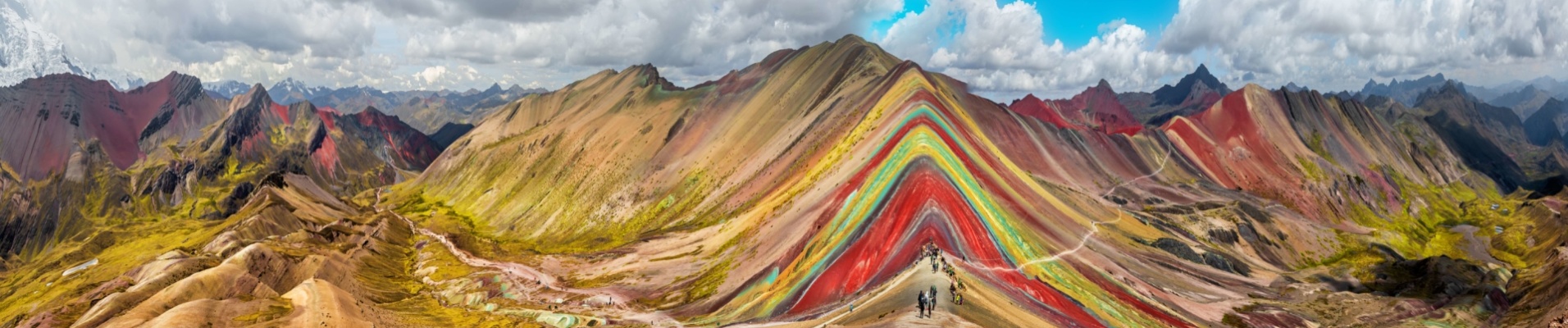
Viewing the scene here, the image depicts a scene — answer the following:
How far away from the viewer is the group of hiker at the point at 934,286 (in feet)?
234

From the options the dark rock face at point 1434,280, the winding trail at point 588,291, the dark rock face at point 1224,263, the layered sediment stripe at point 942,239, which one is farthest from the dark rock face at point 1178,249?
the winding trail at point 588,291

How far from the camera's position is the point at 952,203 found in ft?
361

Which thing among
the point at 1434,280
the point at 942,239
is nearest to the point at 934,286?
the point at 942,239

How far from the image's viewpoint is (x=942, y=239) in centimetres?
9762

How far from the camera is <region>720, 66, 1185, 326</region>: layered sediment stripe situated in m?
93.0

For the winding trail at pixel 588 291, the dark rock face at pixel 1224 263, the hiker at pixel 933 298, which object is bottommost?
the hiker at pixel 933 298

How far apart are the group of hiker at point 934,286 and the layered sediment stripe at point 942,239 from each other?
2.30 metres

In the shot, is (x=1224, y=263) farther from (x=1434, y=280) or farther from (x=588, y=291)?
(x=588, y=291)

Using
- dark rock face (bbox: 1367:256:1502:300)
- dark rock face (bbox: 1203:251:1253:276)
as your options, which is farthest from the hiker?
dark rock face (bbox: 1367:256:1502:300)

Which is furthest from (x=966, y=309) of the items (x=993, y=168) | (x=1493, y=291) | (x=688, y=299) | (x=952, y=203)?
(x=1493, y=291)

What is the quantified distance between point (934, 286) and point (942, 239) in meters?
21.2

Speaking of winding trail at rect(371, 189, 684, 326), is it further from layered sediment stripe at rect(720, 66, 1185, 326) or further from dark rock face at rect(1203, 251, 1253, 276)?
dark rock face at rect(1203, 251, 1253, 276)

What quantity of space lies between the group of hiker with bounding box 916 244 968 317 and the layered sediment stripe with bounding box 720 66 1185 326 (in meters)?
2.30

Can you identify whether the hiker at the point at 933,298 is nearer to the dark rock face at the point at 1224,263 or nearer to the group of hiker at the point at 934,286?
the group of hiker at the point at 934,286
